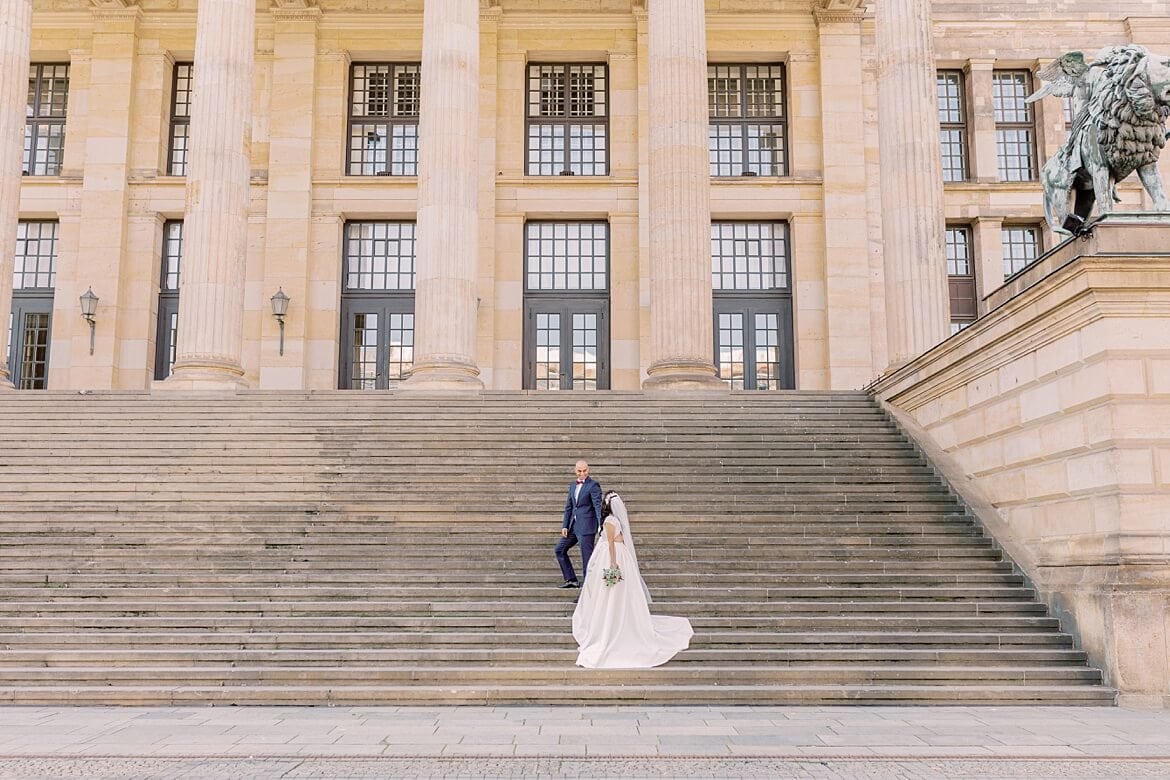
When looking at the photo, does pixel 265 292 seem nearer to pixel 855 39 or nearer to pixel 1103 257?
pixel 855 39

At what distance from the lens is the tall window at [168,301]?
29984 mm

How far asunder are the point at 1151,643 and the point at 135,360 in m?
26.7

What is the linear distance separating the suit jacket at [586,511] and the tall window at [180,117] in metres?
22.9

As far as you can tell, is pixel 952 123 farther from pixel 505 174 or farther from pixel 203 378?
pixel 203 378

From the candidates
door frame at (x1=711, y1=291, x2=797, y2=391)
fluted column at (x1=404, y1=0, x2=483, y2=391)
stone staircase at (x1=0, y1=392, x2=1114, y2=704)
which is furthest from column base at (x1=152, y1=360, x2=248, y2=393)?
door frame at (x1=711, y1=291, x2=797, y2=391)

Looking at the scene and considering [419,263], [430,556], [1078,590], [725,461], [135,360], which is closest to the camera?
[1078,590]

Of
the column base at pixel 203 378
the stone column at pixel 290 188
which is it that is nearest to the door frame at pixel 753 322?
the stone column at pixel 290 188

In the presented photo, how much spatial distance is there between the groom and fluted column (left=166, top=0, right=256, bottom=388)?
1152 centimetres

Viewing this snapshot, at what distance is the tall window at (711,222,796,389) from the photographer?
2984cm

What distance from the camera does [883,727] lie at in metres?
9.21

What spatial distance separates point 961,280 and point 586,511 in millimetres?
21852

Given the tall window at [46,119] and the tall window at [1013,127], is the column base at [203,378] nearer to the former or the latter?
the tall window at [46,119]

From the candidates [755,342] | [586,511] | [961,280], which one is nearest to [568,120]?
[755,342]

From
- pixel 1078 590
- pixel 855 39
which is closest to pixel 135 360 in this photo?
pixel 855 39
